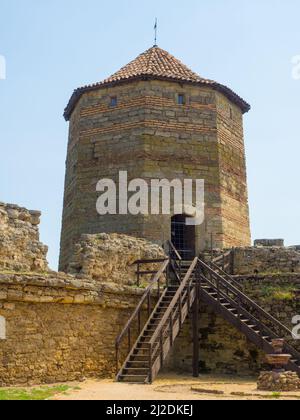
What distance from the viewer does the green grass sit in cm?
834

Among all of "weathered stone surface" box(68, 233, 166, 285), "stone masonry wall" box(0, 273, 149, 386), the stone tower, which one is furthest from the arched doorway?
"stone masonry wall" box(0, 273, 149, 386)

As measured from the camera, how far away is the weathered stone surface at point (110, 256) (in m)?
13.5

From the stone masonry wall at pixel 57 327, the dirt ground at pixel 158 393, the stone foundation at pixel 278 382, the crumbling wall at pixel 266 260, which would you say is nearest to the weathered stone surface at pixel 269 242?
the crumbling wall at pixel 266 260

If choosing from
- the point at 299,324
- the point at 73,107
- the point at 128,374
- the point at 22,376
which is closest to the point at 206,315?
the point at 299,324

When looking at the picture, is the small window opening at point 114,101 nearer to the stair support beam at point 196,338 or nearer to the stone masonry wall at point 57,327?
the stair support beam at point 196,338

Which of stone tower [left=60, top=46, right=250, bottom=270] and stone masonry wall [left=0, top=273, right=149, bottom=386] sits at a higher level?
stone tower [left=60, top=46, right=250, bottom=270]

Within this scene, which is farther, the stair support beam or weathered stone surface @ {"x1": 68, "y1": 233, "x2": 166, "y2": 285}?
weathered stone surface @ {"x1": 68, "y1": 233, "x2": 166, "y2": 285}

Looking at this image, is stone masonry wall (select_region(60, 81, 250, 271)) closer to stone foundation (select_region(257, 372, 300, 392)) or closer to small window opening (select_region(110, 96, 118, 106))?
small window opening (select_region(110, 96, 118, 106))

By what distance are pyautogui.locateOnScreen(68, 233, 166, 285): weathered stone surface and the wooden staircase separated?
0.51 metres

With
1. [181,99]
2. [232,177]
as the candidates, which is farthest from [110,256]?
[181,99]

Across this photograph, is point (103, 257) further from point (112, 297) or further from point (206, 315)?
point (206, 315)

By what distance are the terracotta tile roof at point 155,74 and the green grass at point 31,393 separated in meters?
12.3

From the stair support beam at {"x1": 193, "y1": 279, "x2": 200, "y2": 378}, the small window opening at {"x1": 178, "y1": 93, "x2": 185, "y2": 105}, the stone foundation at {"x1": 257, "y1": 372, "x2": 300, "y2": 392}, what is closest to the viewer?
the stone foundation at {"x1": 257, "y1": 372, "x2": 300, "y2": 392}
